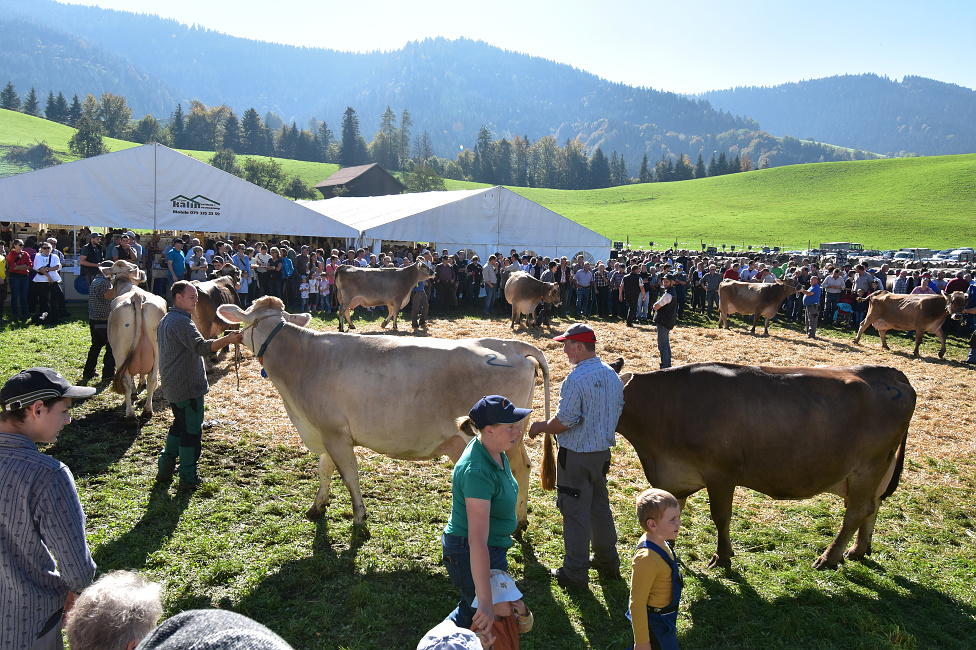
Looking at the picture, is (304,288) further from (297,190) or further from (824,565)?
(297,190)

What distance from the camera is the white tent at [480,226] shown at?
24453 mm

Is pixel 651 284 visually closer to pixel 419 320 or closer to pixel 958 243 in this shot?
pixel 419 320

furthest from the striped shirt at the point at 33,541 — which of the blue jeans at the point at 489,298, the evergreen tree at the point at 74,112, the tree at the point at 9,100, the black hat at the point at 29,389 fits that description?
the tree at the point at 9,100

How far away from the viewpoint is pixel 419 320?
1759 centimetres

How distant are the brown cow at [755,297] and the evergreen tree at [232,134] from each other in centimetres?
11672

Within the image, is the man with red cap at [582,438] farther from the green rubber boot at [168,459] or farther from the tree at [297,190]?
the tree at [297,190]

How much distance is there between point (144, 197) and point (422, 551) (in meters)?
19.3

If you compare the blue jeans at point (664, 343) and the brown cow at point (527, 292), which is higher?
the brown cow at point (527, 292)

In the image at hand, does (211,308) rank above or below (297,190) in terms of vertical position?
below

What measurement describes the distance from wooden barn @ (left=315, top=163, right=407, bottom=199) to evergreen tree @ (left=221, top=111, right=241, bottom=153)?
4289 cm

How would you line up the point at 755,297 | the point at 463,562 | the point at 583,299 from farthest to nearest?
the point at 583,299
the point at 755,297
the point at 463,562

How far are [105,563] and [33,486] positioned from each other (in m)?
2.81

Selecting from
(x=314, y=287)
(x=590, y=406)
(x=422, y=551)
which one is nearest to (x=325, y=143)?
(x=314, y=287)

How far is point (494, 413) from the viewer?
103 inches
